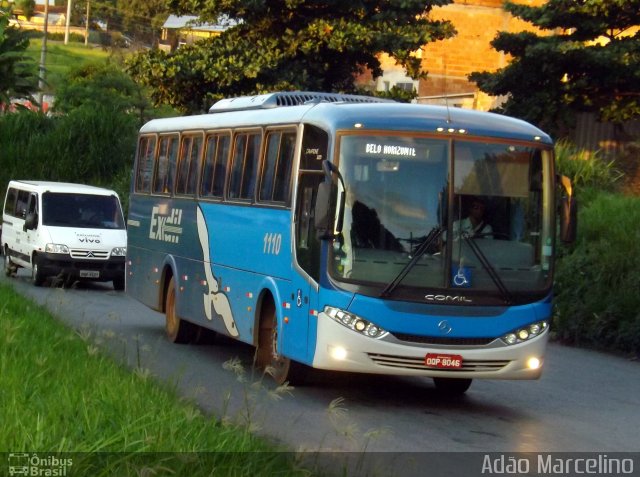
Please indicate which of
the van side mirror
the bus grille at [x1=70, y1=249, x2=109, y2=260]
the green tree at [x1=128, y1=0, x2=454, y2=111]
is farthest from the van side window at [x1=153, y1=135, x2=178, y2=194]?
the green tree at [x1=128, y1=0, x2=454, y2=111]

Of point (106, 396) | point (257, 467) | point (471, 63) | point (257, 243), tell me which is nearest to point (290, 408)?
point (257, 243)

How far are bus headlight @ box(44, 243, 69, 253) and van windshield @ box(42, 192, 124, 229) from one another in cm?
74

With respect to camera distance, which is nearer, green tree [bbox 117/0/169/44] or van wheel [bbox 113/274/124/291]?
van wheel [bbox 113/274/124/291]

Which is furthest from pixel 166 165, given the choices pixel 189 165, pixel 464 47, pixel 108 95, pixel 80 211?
pixel 108 95

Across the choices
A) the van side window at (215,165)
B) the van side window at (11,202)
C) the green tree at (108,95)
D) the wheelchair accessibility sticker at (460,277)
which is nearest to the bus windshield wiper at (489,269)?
the wheelchair accessibility sticker at (460,277)

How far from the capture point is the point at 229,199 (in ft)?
53.0

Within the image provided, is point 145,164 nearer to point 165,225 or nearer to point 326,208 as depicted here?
point 165,225

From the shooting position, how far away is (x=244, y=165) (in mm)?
15836

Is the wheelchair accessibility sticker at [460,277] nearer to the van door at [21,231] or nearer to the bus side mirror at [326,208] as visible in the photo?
the bus side mirror at [326,208]

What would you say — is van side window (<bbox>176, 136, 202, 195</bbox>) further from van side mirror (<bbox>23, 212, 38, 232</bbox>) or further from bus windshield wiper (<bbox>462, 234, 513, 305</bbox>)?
van side mirror (<bbox>23, 212, 38, 232</bbox>)

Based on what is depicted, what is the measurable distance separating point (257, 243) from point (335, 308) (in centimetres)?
234

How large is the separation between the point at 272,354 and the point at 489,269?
2.75m

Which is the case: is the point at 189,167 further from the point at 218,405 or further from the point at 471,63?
the point at 471,63

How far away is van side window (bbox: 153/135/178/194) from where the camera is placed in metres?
18.9
